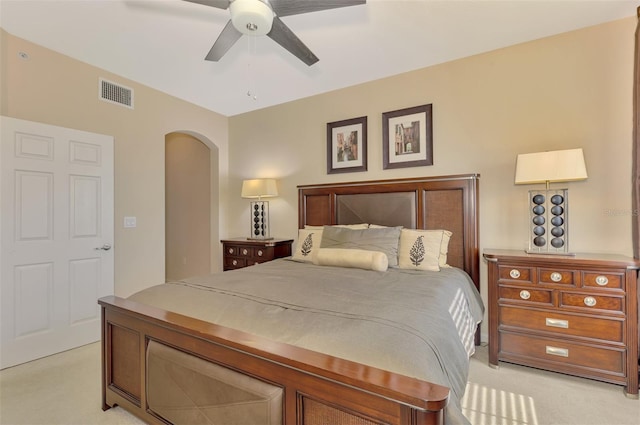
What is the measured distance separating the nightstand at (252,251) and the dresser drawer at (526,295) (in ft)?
8.00

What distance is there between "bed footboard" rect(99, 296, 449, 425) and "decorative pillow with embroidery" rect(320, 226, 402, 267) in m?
1.62

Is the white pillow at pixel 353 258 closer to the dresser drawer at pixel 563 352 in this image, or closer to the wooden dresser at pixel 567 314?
the wooden dresser at pixel 567 314

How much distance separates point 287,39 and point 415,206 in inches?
77.6

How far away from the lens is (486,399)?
2047mm

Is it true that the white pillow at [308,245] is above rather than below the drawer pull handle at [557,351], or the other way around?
above

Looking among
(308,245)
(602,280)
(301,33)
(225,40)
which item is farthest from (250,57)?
(602,280)

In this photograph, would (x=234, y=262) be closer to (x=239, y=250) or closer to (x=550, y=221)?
(x=239, y=250)

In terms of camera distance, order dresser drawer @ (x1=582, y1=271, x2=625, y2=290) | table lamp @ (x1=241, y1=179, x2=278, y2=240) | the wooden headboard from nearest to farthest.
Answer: dresser drawer @ (x1=582, y1=271, x2=625, y2=290) → the wooden headboard → table lamp @ (x1=241, y1=179, x2=278, y2=240)

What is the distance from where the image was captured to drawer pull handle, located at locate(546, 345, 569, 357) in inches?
87.5

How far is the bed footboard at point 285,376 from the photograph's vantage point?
897 millimetres

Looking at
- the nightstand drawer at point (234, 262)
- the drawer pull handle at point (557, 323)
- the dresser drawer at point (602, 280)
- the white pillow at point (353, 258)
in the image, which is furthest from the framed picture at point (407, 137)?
the nightstand drawer at point (234, 262)

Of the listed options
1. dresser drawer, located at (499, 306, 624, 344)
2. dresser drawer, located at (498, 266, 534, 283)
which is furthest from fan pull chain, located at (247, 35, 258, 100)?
dresser drawer, located at (499, 306, 624, 344)

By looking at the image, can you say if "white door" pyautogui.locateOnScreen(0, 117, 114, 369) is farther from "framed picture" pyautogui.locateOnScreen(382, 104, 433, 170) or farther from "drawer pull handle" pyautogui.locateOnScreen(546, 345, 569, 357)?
"drawer pull handle" pyautogui.locateOnScreen(546, 345, 569, 357)

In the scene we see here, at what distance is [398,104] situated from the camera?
340 centimetres
